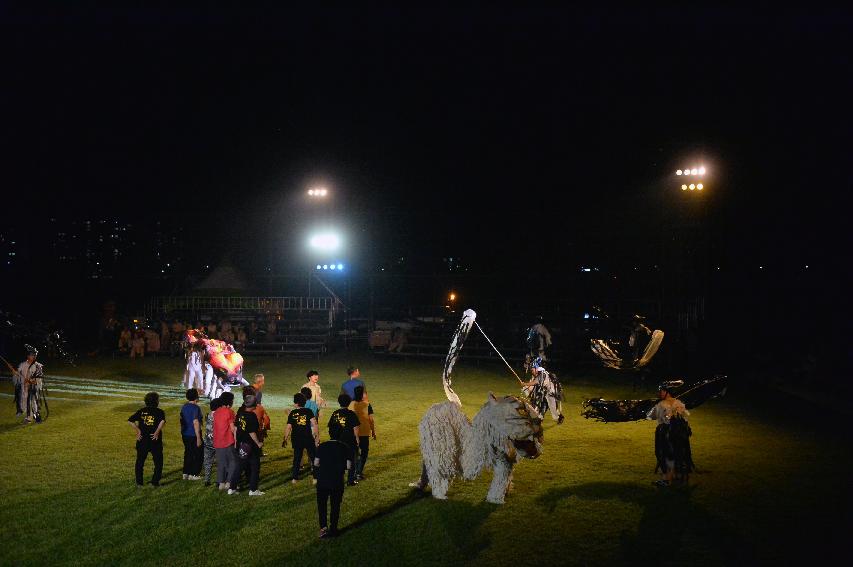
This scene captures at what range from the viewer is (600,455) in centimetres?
1261

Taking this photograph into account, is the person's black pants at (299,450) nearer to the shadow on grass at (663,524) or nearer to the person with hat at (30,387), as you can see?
the shadow on grass at (663,524)

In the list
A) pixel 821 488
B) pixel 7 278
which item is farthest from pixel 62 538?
pixel 7 278

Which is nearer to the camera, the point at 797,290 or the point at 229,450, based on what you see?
the point at 229,450

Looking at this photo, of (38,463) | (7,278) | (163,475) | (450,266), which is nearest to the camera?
(163,475)

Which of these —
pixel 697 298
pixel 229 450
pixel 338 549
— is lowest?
pixel 338 549

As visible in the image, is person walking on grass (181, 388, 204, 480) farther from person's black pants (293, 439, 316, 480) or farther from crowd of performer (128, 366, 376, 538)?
person's black pants (293, 439, 316, 480)

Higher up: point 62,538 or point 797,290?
point 797,290

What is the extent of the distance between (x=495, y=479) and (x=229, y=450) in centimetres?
428

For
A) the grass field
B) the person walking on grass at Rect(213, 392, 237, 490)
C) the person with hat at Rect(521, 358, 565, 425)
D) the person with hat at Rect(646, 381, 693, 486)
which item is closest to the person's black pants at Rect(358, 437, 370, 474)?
the grass field

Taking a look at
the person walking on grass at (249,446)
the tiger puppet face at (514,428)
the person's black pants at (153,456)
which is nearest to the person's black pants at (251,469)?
the person walking on grass at (249,446)

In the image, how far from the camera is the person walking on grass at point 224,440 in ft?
33.0

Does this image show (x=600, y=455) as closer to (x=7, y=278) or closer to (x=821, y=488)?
(x=821, y=488)

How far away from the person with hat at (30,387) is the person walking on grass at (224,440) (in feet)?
25.7

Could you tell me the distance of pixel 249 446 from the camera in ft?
32.7
